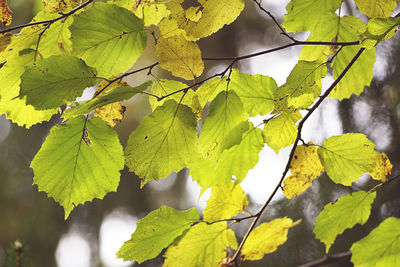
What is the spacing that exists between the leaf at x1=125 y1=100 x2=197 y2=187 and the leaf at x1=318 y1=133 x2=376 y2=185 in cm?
23

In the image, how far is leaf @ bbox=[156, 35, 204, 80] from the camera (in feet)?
1.48

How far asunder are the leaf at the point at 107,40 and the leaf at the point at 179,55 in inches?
1.1

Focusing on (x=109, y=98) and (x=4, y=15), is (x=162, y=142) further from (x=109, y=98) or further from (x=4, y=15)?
(x=4, y=15)

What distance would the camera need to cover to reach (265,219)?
2221mm

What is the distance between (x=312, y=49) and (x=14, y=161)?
10.2 feet

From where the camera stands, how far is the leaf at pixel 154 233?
477mm

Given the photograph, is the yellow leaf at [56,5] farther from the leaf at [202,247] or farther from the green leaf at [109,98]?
the leaf at [202,247]

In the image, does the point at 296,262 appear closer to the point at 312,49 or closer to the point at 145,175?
the point at 312,49

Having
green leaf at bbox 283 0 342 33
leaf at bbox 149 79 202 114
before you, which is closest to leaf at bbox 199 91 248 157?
leaf at bbox 149 79 202 114

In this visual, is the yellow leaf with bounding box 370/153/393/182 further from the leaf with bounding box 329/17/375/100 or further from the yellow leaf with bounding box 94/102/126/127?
the yellow leaf with bounding box 94/102/126/127

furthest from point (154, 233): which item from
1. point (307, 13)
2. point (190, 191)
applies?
point (190, 191)

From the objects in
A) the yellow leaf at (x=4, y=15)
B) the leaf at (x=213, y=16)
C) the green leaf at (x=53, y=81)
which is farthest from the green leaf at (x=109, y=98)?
the yellow leaf at (x=4, y=15)

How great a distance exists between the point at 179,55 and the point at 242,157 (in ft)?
0.54

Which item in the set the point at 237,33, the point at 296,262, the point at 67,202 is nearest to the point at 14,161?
the point at 237,33
